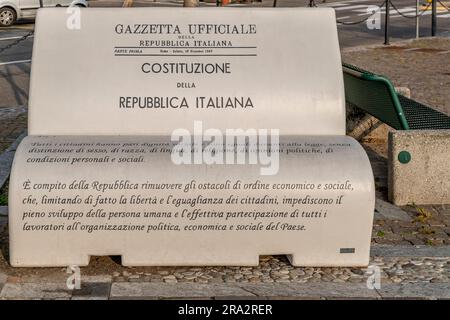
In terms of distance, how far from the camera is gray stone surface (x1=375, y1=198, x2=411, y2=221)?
7570mm

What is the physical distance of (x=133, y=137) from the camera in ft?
22.2

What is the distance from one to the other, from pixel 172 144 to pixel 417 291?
73.8 inches

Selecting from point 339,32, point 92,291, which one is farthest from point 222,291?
point 339,32

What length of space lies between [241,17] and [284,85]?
685mm

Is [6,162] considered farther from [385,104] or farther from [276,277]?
[276,277]

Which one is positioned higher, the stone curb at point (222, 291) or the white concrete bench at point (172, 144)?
the white concrete bench at point (172, 144)

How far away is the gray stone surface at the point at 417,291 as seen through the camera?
5.81 metres

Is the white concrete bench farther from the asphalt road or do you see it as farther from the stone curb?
the asphalt road

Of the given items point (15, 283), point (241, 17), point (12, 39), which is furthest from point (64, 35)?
point (12, 39)

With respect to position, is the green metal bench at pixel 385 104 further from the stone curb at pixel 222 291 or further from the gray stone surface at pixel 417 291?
the stone curb at pixel 222 291

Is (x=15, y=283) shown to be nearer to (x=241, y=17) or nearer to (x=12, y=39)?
(x=241, y=17)

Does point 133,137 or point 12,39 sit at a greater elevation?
point 133,137

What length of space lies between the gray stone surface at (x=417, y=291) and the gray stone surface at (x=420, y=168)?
1880mm

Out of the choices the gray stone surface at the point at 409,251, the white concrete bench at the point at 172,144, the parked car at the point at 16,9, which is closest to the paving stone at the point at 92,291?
the white concrete bench at the point at 172,144
